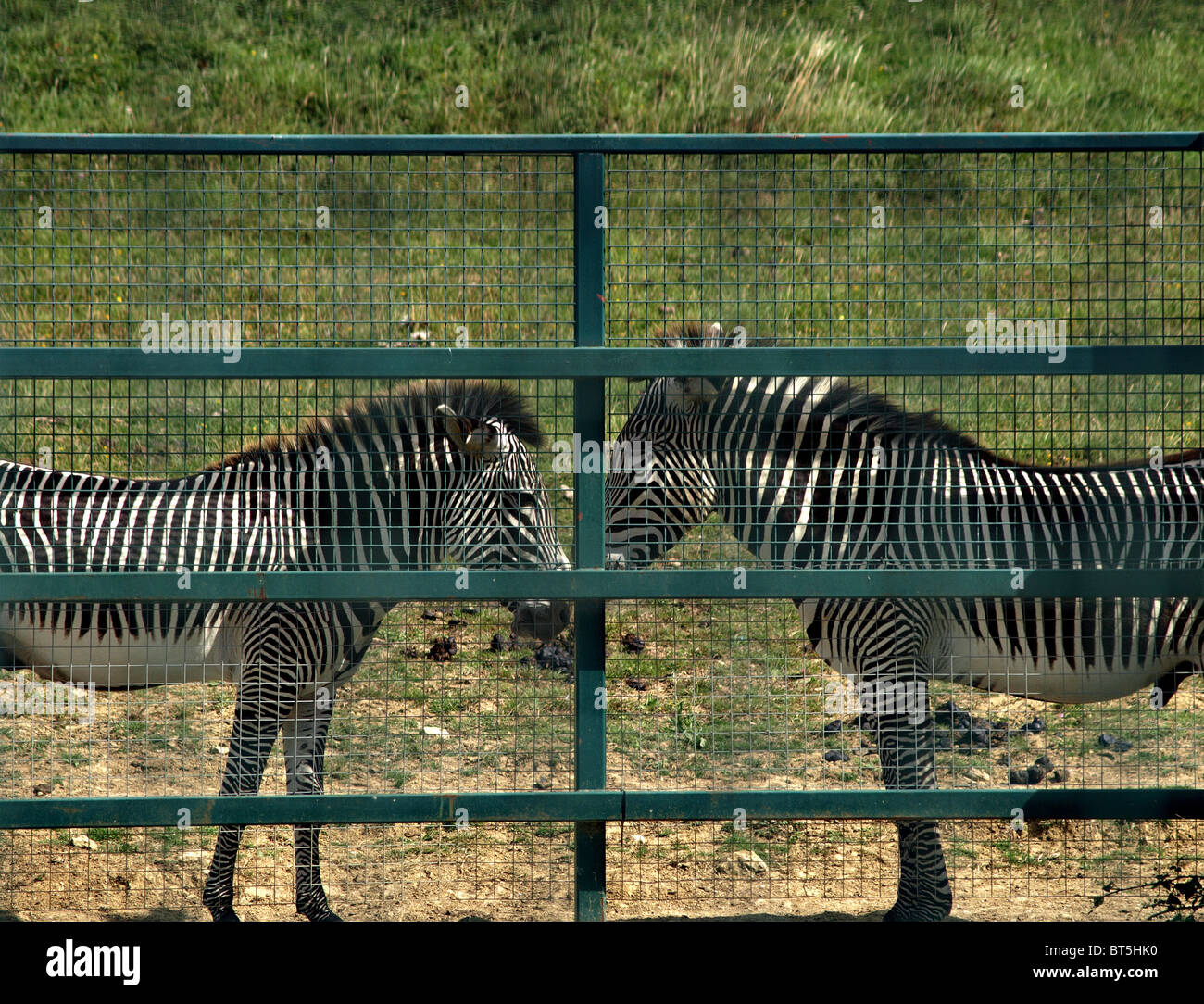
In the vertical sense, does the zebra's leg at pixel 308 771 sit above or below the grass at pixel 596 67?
below

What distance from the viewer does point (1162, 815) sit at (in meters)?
3.30

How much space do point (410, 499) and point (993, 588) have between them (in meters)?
2.62

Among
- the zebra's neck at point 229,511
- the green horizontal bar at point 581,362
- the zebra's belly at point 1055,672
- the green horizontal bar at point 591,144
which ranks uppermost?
the green horizontal bar at point 591,144

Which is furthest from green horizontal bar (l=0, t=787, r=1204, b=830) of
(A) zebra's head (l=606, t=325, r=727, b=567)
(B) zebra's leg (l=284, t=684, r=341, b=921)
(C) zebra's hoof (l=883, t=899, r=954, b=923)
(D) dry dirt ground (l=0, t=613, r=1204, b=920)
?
(A) zebra's head (l=606, t=325, r=727, b=567)

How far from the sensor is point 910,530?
4645 mm

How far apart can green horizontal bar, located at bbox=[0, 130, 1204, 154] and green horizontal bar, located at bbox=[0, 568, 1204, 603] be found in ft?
4.20

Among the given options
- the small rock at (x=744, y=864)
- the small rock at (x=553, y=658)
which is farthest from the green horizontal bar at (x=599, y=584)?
the small rock at (x=553, y=658)

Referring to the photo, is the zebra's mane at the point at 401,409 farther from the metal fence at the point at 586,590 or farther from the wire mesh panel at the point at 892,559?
the wire mesh panel at the point at 892,559

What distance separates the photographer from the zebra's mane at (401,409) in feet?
14.8

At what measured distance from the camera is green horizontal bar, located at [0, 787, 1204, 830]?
10.8 feet

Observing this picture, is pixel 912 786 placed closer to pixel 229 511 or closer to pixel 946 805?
pixel 946 805

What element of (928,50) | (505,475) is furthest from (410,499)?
(928,50)

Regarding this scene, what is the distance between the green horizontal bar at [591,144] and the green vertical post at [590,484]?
0.47 ft

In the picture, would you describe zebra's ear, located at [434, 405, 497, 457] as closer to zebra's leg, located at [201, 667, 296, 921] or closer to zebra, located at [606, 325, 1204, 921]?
zebra, located at [606, 325, 1204, 921]
